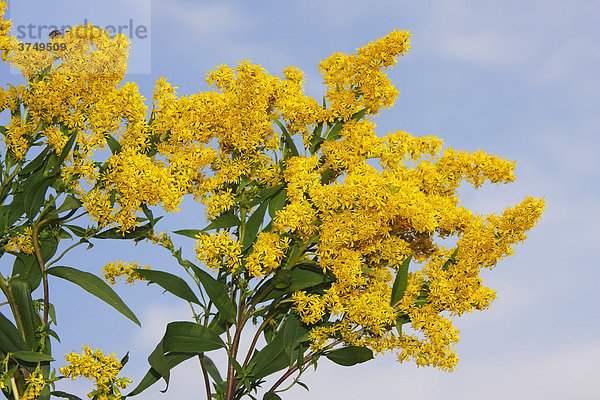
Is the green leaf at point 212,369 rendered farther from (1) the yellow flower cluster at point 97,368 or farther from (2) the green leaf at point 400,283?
(2) the green leaf at point 400,283

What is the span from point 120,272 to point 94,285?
29 centimetres

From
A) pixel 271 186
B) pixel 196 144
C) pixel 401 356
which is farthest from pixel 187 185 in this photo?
pixel 401 356

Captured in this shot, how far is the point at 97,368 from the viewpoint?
3086mm

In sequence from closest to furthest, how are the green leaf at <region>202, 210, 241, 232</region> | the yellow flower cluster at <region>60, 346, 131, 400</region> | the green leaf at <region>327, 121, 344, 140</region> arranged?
the yellow flower cluster at <region>60, 346, 131, 400</region> → the green leaf at <region>202, 210, 241, 232</region> → the green leaf at <region>327, 121, 344, 140</region>

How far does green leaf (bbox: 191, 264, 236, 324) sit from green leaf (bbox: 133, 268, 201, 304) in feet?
0.61

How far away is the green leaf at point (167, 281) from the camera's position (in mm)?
3451

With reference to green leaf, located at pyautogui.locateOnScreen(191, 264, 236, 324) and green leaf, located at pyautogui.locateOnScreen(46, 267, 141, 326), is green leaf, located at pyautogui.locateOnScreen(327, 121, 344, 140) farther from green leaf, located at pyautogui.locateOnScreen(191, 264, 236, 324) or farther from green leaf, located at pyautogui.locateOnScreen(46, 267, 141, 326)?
green leaf, located at pyautogui.locateOnScreen(46, 267, 141, 326)

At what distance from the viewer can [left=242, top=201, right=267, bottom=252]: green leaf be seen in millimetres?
3545

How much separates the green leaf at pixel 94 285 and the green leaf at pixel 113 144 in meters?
0.72

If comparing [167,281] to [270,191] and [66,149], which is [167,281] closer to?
[270,191]

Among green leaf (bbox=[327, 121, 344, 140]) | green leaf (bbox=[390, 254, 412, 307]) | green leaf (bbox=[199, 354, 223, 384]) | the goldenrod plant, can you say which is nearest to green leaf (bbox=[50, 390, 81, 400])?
the goldenrod plant

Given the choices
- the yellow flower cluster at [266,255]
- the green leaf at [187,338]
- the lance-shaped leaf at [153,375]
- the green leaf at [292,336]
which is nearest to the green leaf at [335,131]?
the yellow flower cluster at [266,255]

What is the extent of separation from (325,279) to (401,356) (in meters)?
0.62

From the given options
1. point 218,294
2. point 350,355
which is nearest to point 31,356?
point 218,294
